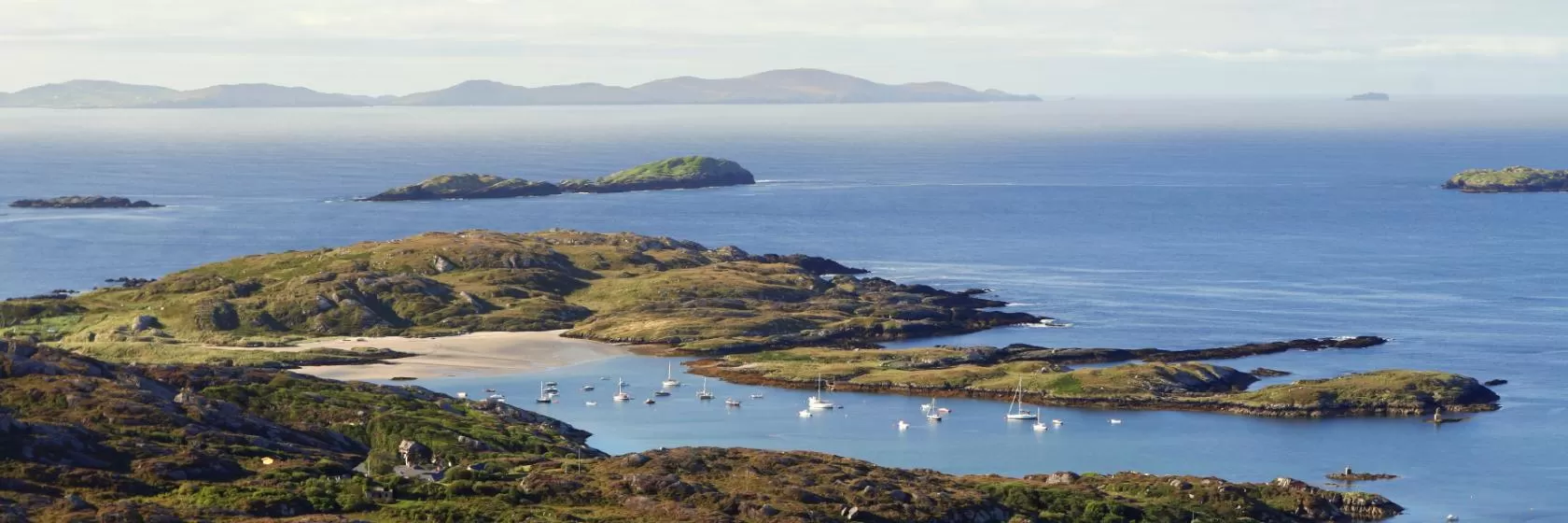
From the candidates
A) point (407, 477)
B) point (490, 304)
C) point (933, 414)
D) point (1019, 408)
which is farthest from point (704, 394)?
point (407, 477)

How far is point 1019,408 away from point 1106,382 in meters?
6.62

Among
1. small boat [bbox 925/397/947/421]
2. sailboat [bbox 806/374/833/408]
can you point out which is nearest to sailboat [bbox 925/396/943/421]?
small boat [bbox 925/397/947/421]

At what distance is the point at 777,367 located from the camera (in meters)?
119

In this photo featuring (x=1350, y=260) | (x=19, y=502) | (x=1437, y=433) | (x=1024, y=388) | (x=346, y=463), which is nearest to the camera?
(x=19, y=502)

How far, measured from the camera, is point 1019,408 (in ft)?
347

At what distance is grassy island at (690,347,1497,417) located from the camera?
342 feet

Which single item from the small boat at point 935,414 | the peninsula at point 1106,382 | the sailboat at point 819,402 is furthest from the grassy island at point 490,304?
the small boat at point 935,414

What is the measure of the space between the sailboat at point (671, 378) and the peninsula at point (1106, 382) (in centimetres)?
150

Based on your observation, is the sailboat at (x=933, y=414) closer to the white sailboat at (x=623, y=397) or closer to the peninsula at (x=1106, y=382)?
the peninsula at (x=1106, y=382)

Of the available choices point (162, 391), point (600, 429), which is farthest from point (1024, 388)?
point (162, 391)

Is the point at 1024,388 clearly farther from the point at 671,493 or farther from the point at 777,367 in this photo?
the point at 671,493

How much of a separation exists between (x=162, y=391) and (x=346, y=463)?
12097mm

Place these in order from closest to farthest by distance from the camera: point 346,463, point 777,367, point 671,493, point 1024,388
Result: point 671,493 → point 346,463 → point 1024,388 → point 777,367

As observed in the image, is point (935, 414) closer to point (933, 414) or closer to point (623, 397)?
point (933, 414)
